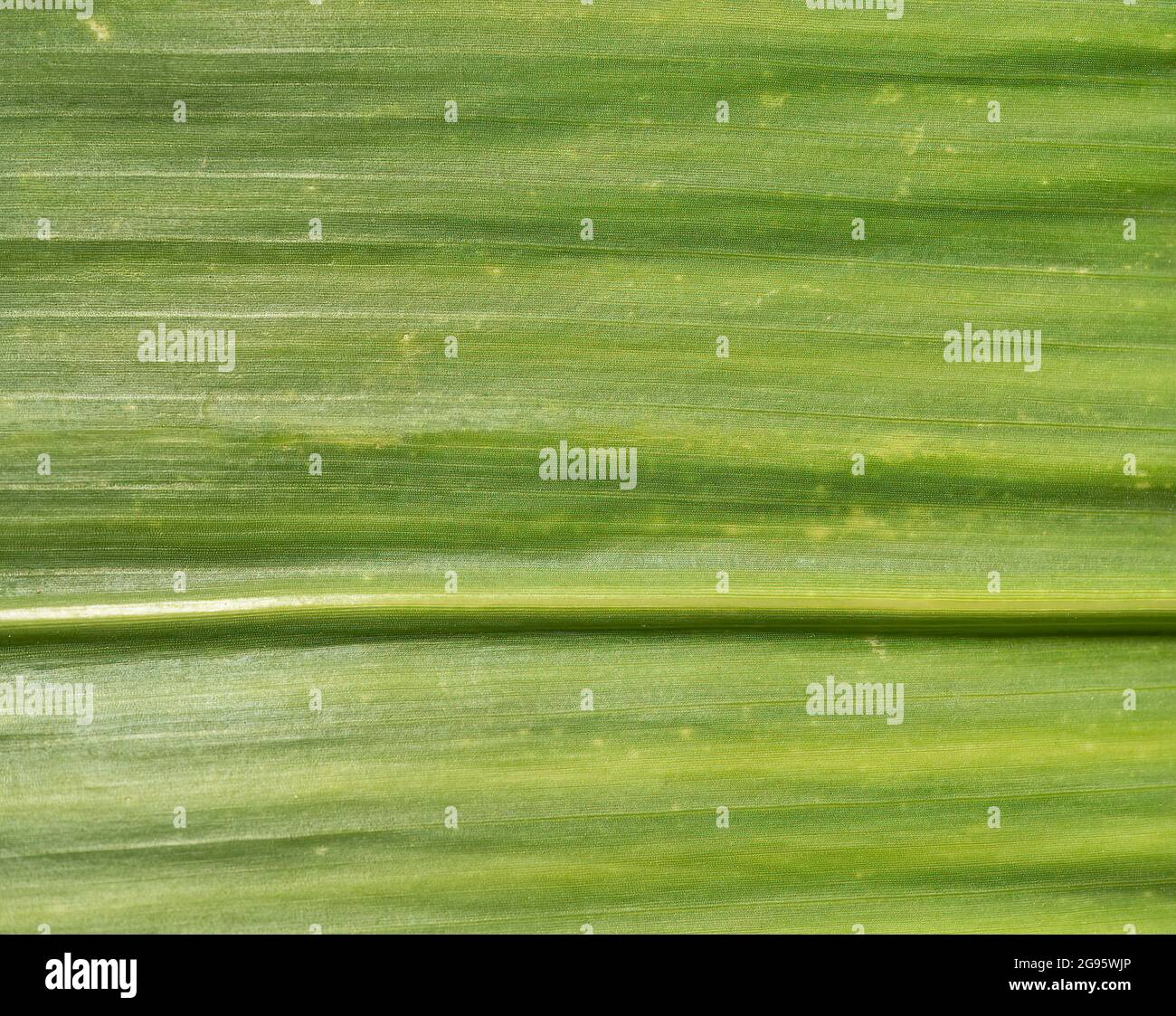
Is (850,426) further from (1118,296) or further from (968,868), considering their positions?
(968,868)

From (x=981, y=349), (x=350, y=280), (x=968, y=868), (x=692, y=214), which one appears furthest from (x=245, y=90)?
(x=968, y=868)

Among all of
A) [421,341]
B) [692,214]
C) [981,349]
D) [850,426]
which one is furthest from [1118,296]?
[421,341]

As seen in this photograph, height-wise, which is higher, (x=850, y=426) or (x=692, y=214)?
(x=692, y=214)

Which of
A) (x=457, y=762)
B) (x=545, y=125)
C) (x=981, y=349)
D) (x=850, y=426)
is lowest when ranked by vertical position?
(x=457, y=762)

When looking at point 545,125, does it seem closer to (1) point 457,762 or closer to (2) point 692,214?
(2) point 692,214

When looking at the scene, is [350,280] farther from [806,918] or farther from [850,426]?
[806,918]

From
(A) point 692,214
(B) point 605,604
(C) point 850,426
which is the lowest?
(B) point 605,604

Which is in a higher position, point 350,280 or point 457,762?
point 350,280

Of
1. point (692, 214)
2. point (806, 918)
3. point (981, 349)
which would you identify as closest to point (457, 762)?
point (806, 918)
